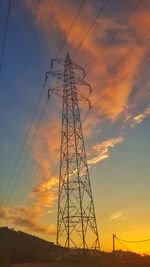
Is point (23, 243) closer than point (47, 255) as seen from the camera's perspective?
No

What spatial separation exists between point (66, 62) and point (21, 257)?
31.7 metres

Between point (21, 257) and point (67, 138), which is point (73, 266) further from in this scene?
point (21, 257)

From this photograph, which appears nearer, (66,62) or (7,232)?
(66,62)

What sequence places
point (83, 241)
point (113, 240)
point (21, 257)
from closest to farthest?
point (83, 241), point (113, 240), point (21, 257)

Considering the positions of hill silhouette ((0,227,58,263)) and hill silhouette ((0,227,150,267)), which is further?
hill silhouette ((0,227,58,263))

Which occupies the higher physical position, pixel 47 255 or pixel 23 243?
pixel 23 243

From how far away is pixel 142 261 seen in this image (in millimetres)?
44312

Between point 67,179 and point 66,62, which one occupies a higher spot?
point 66,62

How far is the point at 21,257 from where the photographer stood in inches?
2608

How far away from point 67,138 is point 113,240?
→ 479 inches

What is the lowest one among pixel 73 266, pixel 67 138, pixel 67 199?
pixel 73 266

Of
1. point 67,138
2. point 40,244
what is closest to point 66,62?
point 67,138

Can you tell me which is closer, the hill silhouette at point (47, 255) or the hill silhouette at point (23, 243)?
the hill silhouette at point (47, 255)

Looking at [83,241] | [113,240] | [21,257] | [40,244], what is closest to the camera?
[83,241]
